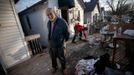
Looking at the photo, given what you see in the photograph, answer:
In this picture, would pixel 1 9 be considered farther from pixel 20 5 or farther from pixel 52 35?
pixel 20 5

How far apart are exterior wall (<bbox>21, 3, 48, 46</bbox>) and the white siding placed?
7.24 feet

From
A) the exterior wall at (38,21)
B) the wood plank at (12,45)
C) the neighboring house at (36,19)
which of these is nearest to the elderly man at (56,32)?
the wood plank at (12,45)

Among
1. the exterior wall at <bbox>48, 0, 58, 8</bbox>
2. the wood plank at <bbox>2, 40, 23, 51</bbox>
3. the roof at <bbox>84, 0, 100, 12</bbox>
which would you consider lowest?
the wood plank at <bbox>2, 40, 23, 51</bbox>

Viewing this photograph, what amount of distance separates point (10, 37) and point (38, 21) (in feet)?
9.27

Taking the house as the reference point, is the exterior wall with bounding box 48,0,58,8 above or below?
above

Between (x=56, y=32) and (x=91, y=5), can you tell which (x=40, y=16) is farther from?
(x=91, y=5)

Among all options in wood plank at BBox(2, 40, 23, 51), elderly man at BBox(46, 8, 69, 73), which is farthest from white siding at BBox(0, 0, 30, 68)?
elderly man at BBox(46, 8, 69, 73)

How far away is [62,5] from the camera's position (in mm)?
7934

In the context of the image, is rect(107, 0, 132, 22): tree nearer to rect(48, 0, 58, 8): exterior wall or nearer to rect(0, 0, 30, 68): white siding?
rect(48, 0, 58, 8): exterior wall

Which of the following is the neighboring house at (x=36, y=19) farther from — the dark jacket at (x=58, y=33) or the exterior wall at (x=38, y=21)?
the dark jacket at (x=58, y=33)

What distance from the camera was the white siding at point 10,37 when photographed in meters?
4.12

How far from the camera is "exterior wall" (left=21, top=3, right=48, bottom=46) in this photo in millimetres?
6751

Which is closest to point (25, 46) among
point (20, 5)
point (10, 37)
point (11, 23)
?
point (10, 37)

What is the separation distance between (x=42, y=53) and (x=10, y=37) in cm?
180
